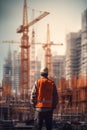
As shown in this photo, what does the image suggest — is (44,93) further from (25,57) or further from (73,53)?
(73,53)

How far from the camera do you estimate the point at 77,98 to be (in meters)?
16.5

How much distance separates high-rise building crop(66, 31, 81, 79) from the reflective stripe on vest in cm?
3700

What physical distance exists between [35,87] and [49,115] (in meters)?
0.26

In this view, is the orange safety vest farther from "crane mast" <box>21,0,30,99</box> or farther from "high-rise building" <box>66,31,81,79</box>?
"high-rise building" <box>66,31,81,79</box>

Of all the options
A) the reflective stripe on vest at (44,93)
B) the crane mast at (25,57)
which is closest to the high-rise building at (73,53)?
the crane mast at (25,57)

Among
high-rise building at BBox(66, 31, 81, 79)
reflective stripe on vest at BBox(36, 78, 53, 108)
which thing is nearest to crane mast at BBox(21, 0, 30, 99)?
high-rise building at BBox(66, 31, 81, 79)

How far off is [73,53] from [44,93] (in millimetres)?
40377

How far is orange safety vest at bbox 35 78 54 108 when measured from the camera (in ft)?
11.3

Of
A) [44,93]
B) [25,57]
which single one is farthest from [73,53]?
[44,93]

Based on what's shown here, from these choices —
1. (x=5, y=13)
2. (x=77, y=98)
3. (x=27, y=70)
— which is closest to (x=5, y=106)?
(x=77, y=98)

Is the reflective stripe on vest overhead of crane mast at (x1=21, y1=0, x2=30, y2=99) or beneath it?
beneath

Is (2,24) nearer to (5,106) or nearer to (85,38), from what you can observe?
(5,106)

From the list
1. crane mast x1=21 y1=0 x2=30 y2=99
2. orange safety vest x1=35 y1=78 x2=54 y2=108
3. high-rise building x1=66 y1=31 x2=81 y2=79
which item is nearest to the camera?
orange safety vest x1=35 y1=78 x2=54 y2=108

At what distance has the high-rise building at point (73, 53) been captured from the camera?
136ft
